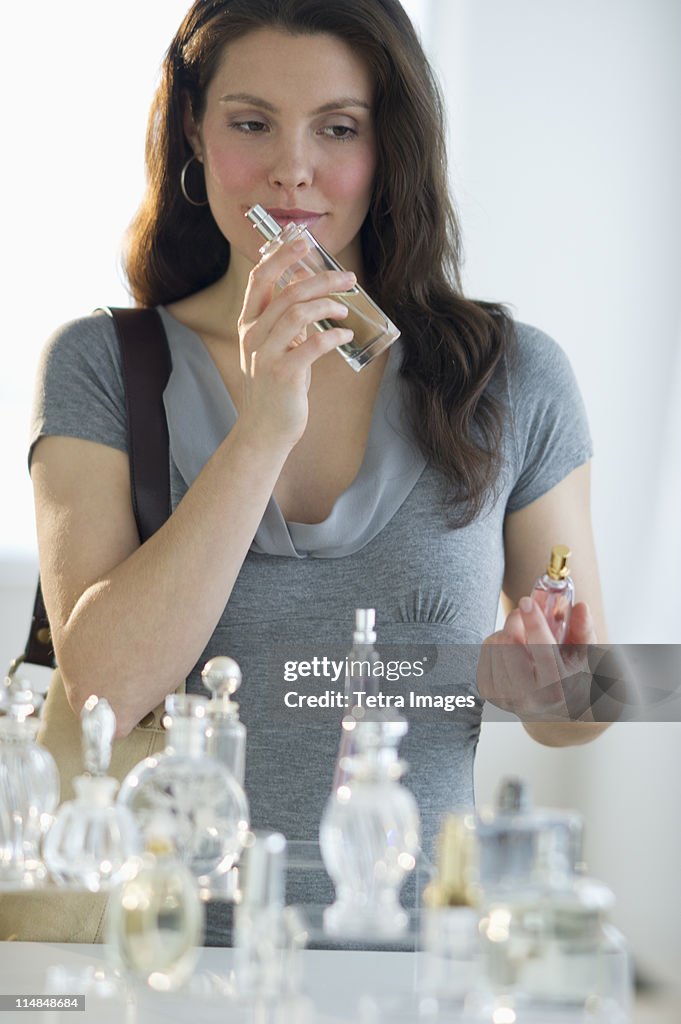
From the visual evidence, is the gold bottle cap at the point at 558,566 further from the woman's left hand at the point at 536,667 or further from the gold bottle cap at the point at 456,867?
the gold bottle cap at the point at 456,867

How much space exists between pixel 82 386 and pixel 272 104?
1.01ft

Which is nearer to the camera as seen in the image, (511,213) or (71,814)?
(71,814)

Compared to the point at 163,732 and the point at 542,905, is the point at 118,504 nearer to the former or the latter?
the point at 163,732

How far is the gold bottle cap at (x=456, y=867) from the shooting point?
68cm

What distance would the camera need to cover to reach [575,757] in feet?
7.24

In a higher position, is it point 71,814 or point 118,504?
point 118,504

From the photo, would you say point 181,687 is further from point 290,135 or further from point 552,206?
point 552,206

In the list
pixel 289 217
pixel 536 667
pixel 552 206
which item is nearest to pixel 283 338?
pixel 289 217

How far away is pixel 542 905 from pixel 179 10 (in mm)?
1841

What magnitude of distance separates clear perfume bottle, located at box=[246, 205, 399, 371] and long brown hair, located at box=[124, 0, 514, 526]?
0.64 ft

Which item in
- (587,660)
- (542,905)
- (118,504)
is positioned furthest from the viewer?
(118,504)

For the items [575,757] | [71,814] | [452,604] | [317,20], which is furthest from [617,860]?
[71,814]

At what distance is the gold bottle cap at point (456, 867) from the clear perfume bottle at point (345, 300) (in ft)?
1.53

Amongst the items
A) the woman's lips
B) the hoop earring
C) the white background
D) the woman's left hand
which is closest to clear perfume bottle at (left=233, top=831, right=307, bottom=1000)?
the woman's left hand
